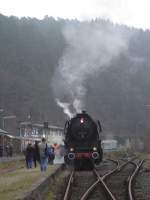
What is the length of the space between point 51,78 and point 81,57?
40719mm

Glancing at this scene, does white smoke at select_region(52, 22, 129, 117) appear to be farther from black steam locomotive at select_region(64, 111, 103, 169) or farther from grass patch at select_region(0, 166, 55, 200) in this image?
grass patch at select_region(0, 166, 55, 200)

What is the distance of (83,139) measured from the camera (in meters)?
33.5

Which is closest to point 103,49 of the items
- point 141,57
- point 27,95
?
point 141,57

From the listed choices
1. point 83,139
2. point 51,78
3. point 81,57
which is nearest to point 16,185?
point 83,139

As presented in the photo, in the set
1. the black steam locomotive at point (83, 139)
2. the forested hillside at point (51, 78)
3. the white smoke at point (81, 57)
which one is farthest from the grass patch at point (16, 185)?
the forested hillside at point (51, 78)

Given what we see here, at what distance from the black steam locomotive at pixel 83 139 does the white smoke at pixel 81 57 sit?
553 inches

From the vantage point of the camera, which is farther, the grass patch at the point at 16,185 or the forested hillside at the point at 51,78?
the forested hillside at the point at 51,78

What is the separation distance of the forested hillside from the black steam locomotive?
55.4ft

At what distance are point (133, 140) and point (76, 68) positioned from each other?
5393 cm

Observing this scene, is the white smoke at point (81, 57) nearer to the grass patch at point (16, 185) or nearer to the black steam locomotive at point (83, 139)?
the black steam locomotive at point (83, 139)

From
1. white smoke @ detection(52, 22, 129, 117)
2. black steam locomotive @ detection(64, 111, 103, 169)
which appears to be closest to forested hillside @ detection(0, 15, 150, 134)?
white smoke @ detection(52, 22, 129, 117)

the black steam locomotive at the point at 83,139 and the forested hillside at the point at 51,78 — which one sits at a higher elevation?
the forested hillside at the point at 51,78

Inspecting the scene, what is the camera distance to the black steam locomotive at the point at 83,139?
3312cm

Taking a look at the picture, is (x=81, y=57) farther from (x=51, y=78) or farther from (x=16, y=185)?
(x=51, y=78)
